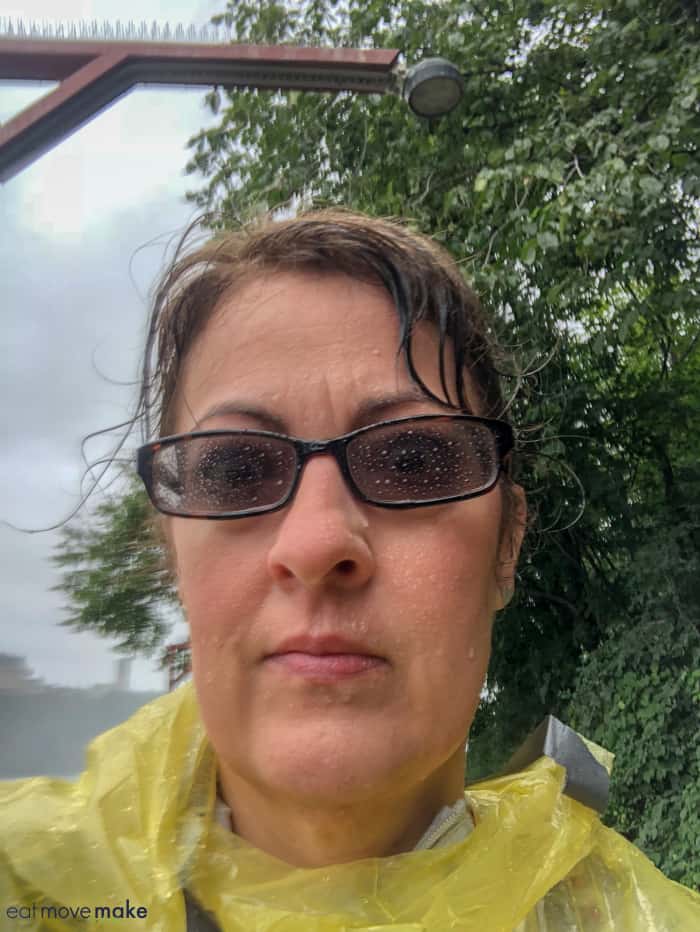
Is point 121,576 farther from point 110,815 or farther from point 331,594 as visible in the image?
point 331,594

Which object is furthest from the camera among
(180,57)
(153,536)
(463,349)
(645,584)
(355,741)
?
(645,584)

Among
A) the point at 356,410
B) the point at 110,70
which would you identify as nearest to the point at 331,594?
the point at 356,410

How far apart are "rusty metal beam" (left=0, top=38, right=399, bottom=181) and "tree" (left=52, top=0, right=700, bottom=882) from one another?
0.38 m

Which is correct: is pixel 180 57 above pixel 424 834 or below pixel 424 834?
above

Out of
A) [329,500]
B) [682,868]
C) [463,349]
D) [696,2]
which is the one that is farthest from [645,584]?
[329,500]

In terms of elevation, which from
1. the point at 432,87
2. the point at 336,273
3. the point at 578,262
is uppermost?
the point at 432,87

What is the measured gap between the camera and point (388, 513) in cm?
75

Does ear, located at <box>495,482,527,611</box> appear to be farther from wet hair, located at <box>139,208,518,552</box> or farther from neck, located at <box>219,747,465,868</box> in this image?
neck, located at <box>219,747,465,868</box>

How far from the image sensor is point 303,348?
2.66 feet

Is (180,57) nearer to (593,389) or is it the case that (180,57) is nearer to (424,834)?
(424,834)

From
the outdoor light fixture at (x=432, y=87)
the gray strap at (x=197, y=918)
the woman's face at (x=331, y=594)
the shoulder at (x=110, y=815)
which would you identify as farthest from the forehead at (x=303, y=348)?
the outdoor light fixture at (x=432, y=87)

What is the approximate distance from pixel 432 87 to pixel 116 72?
136 cm

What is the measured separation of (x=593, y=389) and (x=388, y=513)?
2.75m

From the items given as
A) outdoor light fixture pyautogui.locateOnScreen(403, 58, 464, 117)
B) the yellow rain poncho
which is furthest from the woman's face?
outdoor light fixture pyautogui.locateOnScreen(403, 58, 464, 117)
